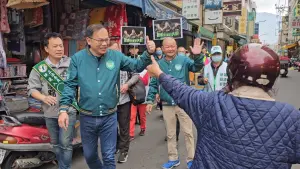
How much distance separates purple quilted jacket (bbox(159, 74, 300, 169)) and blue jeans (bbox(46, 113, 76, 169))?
225 centimetres

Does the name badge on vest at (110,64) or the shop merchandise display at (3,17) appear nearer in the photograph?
the name badge on vest at (110,64)

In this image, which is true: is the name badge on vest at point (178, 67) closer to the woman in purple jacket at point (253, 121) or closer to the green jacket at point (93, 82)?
the green jacket at point (93, 82)

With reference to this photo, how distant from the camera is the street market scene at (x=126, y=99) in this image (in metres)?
1.60

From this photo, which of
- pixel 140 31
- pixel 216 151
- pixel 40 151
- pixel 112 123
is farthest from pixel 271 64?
pixel 140 31

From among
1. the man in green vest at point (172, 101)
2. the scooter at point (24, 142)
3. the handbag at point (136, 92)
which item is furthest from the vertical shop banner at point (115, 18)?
the scooter at point (24, 142)

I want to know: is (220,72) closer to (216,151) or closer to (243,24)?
(216,151)

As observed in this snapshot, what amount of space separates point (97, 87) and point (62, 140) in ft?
2.91

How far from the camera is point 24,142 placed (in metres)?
3.88

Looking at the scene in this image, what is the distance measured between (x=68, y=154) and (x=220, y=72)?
2.61m

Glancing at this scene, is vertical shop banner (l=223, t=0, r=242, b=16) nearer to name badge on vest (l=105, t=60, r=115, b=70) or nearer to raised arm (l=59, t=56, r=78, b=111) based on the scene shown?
name badge on vest (l=105, t=60, r=115, b=70)

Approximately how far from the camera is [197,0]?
629 inches

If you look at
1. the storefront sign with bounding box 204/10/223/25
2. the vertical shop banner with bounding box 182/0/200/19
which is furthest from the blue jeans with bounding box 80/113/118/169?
the storefront sign with bounding box 204/10/223/25

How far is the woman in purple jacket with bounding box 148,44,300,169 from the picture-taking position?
62.0 inches

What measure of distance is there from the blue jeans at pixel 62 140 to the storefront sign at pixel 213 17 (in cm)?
1712
